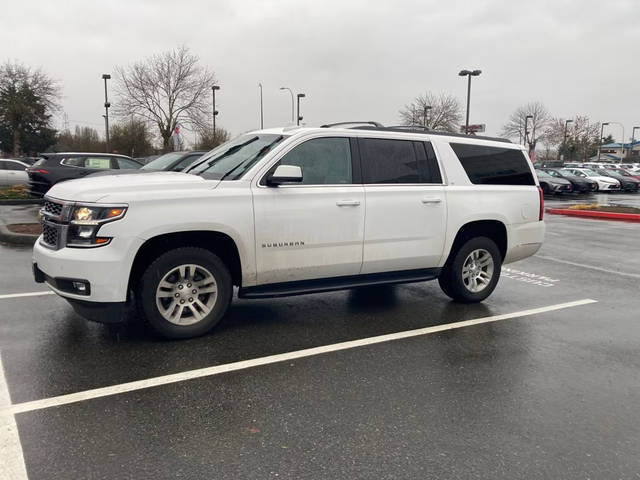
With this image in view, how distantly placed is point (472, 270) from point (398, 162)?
1612mm

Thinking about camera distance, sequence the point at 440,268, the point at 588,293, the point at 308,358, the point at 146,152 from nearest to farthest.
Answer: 1. the point at 308,358
2. the point at 440,268
3. the point at 588,293
4. the point at 146,152

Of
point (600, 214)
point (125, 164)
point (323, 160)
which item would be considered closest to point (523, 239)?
point (323, 160)

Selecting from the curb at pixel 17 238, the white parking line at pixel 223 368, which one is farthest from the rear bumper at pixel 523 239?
the curb at pixel 17 238

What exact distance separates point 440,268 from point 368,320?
1072mm

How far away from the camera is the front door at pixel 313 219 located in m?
4.71

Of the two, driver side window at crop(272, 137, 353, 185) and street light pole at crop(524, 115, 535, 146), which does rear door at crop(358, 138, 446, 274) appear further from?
street light pole at crop(524, 115, 535, 146)

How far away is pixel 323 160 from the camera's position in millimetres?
5082

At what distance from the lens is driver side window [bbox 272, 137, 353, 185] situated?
4961mm

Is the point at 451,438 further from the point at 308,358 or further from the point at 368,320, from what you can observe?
the point at 368,320

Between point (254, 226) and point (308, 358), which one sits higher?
point (254, 226)

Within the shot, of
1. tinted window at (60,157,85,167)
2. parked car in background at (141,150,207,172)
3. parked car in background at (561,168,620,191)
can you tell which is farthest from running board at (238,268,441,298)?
parked car in background at (561,168,620,191)

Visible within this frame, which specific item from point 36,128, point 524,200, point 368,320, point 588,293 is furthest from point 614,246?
point 36,128

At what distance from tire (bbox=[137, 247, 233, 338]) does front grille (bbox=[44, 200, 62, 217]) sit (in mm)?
899

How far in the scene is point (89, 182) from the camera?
14.9 feet
